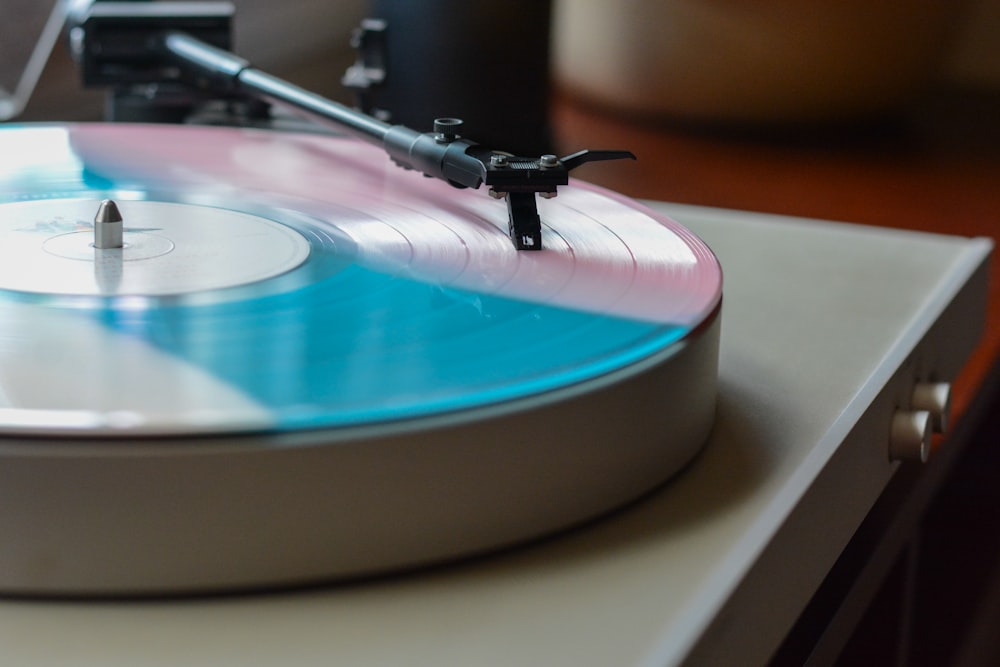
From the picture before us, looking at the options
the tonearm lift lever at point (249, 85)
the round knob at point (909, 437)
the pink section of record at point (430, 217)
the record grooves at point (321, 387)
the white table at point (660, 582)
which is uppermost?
the tonearm lift lever at point (249, 85)

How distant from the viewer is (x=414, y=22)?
3.67ft

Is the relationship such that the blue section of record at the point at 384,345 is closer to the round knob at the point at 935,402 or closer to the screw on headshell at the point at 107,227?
the screw on headshell at the point at 107,227

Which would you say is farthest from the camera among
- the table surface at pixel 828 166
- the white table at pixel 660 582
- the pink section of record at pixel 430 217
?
the table surface at pixel 828 166

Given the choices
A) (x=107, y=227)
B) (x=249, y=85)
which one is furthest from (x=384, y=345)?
(x=249, y=85)

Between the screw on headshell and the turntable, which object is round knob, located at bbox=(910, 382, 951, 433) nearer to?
the turntable

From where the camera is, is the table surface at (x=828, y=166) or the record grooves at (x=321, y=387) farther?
the table surface at (x=828, y=166)

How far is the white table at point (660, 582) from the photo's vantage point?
34cm

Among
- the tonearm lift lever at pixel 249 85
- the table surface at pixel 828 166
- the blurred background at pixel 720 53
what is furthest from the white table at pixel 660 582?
the blurred background at pixel 720 53

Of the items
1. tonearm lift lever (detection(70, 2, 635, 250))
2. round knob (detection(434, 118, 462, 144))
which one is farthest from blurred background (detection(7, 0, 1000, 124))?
round knob (detection(434, 118, 462, 144))

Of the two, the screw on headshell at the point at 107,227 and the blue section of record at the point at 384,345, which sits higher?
the screw on headshell at the point at 107,227

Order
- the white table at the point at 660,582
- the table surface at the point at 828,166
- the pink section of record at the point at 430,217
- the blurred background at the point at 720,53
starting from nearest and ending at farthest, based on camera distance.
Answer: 1. the white table at the point at 660,582
2. the pink section of record at the point at 430,217
3. the table surface at the point at 828,166
4. the blurred background at the point at 720,53

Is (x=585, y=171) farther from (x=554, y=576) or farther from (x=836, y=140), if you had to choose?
(x=554, y=576)

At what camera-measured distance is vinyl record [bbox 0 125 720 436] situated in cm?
37

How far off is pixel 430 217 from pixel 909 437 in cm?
23
